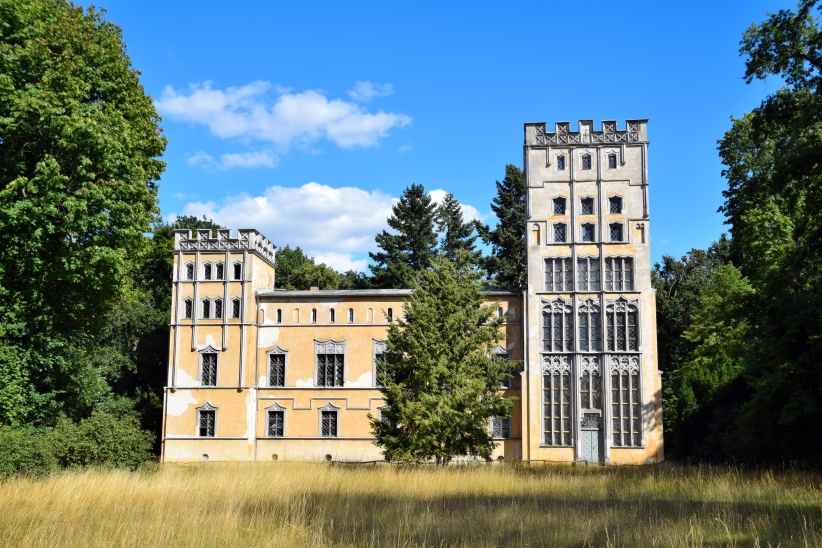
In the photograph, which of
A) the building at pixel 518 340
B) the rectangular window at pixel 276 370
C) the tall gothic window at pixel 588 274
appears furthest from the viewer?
the rectangular window at pixel 276 370

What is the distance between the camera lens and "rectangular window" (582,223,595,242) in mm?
37656

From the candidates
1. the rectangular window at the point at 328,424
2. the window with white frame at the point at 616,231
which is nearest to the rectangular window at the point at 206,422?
the rectangular window at the point at 328,424

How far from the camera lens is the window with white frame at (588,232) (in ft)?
124

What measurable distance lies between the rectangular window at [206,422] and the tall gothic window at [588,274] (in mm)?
18378

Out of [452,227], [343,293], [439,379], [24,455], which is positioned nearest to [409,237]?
[452,227]

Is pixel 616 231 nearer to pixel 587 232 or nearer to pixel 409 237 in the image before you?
pixel 587 232

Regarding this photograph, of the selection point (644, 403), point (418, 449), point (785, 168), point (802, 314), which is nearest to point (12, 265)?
point (418, 449)

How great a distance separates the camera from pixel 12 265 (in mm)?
20703

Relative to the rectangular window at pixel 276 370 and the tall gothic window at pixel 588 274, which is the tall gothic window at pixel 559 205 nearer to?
the tall gothic window at pixel 588 274

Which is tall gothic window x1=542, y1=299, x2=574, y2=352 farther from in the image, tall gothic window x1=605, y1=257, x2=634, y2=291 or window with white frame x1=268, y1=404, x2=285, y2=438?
window with white frame x1=268, y1=404, x2=285, y2=438

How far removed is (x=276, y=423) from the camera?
38.8 meters

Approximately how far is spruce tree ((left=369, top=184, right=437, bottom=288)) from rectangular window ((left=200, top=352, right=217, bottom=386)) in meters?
19.2

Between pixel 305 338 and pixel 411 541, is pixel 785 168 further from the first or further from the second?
pixel 305 338

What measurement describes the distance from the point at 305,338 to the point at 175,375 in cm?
652
